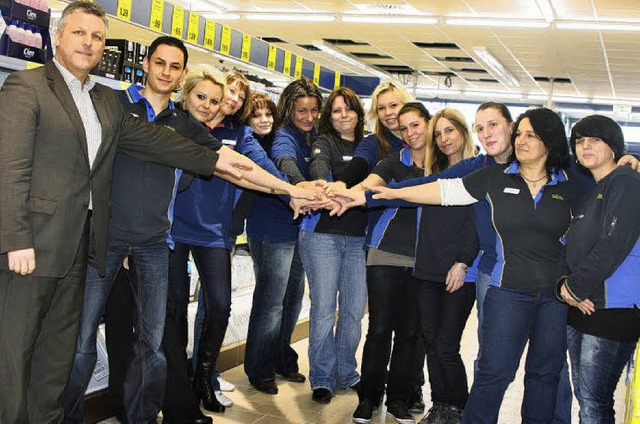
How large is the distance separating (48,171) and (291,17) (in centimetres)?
1004

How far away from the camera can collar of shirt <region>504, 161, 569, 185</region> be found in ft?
9.88

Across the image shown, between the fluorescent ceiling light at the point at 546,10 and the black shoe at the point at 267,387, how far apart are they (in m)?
7.27

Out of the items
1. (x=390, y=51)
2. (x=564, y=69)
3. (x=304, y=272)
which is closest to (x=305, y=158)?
(x=304, y=272)

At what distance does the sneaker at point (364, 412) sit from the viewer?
371 cm

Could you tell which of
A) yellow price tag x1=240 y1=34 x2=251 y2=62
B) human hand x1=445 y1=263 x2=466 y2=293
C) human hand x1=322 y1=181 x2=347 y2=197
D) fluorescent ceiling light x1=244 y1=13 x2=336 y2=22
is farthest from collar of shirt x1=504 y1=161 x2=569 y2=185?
fluorescent ceiling light x1=244 y1=13 x2=336 y2=22

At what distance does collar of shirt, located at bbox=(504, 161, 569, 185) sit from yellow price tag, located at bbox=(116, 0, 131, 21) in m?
4.79

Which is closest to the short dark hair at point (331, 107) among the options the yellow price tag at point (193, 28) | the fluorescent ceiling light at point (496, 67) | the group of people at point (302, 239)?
the group of people at point (302, 239)

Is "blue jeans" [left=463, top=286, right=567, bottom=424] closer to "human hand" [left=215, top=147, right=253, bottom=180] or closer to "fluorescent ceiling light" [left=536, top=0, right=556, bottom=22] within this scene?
"human hand" [left=215, top=147, right=253, bottom=180]

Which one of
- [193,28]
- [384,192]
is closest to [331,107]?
[384,192]

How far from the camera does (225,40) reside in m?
8.89

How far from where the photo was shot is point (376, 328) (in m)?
3.68

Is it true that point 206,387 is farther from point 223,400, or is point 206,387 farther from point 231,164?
point 231,164

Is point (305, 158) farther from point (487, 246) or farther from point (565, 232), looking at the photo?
point (565, 232)

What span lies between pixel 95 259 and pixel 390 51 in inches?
490
